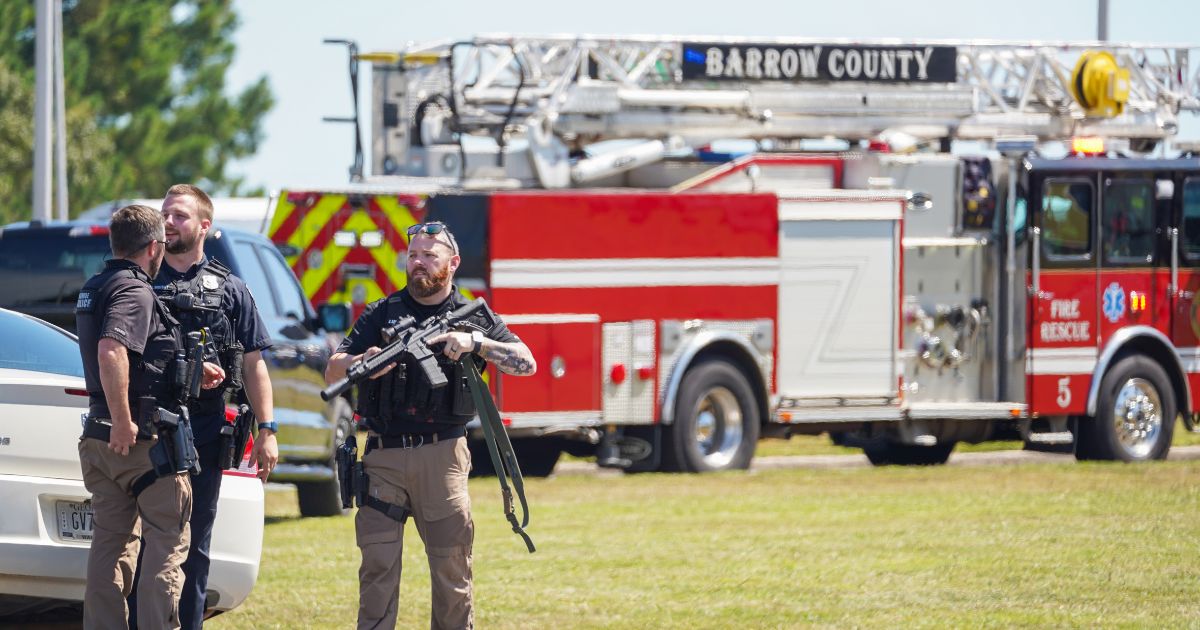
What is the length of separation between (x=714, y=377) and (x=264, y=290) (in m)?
4.87

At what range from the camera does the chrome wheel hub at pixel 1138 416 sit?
17.5 meters

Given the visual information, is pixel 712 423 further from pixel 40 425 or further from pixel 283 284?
pixel 40 425

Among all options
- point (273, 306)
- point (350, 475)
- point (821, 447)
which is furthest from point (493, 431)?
point (821, 447)

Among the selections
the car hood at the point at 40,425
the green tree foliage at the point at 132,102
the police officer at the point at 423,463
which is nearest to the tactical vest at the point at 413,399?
the police officer at the point at 423,463

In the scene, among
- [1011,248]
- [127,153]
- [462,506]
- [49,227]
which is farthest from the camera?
[127,153]

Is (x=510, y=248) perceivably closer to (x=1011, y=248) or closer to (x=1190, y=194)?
(x=1011, y=248)

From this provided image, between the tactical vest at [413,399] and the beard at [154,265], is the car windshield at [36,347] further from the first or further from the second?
the tactical vest at [413,399]

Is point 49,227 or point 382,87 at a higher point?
point 382,87

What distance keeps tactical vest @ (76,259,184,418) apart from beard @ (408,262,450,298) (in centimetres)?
83

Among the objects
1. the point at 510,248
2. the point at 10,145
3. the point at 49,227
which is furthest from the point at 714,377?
the point at 10,145

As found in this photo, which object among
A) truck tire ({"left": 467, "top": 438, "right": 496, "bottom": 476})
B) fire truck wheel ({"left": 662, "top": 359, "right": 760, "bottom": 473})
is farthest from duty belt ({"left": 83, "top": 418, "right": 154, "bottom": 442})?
fire truck wheel ({"left": 662, "top": 359, "right": 760, "bottom": 473})

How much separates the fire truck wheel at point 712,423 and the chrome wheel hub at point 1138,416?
3.26 metres

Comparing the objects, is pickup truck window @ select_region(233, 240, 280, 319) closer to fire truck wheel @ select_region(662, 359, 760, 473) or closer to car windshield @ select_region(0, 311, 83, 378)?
car windshield @ select_region(0, 311, 83, 378)

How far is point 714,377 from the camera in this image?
16203mm
